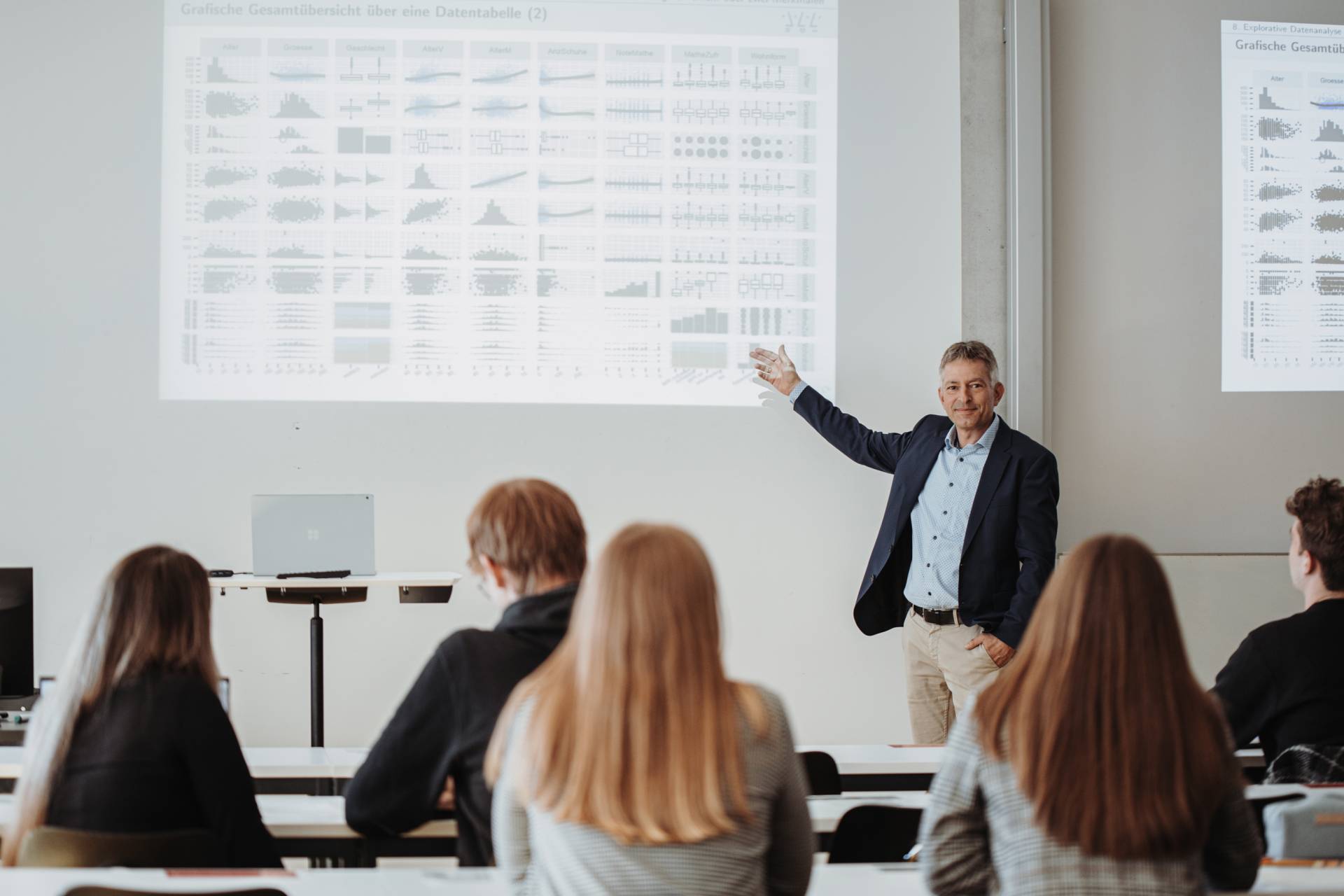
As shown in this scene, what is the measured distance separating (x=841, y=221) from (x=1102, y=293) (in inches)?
42.4

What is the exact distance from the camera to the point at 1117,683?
133cm

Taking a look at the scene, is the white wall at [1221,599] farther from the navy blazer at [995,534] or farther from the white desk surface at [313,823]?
the white desk surface at [313,823]

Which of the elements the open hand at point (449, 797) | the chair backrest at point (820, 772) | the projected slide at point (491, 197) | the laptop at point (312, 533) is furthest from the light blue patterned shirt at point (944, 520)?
the open hand at point (449, 797)

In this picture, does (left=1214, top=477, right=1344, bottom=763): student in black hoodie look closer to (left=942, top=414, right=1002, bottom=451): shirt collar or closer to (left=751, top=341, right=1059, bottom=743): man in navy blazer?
(left=751, top=341, right=1059, bottom=743): man in navy blazer

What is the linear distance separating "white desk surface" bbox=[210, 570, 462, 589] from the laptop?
2.0 inches

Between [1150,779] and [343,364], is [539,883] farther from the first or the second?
[343,364]

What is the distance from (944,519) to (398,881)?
238 centimetres

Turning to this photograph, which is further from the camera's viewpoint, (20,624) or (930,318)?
(930,318)

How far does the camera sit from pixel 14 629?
9.96ft

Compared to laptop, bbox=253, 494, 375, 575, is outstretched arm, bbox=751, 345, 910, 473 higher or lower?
higher

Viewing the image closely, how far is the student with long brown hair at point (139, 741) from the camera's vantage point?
171 cm

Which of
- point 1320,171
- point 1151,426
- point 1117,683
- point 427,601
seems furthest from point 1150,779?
point 1320,171

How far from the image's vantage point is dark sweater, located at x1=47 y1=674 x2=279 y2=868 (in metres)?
1.71

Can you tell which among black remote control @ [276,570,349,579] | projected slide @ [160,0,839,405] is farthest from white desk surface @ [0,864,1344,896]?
projected slide @ [160,0,839,405]
